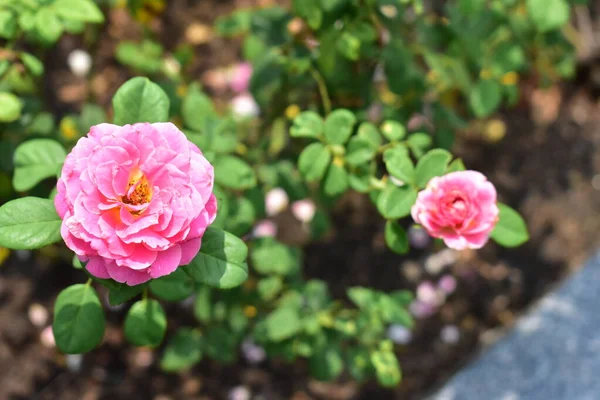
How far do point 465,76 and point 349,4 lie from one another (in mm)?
413

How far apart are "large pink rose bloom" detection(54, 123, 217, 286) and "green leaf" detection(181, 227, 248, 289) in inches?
3.3

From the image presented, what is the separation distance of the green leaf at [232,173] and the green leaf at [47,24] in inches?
14.6

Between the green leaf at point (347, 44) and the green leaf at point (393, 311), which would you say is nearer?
the green leaf at point (347, 44)

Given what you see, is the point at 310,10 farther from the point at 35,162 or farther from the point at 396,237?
the point at 35,162

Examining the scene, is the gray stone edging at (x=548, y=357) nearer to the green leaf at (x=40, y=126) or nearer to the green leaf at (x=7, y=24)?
the green leaf at (x=40, y=126)

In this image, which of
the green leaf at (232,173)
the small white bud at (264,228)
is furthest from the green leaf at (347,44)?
the small white bud at (264,228)

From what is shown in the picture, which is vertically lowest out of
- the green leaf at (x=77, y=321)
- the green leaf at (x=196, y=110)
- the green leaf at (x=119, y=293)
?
the green leaf at (x=77, y=321)

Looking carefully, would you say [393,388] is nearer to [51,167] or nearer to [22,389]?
[22,389]

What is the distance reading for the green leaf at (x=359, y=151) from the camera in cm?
113

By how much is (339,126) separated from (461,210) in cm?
36

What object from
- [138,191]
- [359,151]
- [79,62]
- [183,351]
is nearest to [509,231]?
[359,151]

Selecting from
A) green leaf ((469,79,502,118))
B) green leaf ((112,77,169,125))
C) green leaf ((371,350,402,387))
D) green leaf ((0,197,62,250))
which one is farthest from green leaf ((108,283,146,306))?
green leaf ((469,79,502,118))

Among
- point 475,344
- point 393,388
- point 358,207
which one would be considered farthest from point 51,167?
point 475,344

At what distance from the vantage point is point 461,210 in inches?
34.4
